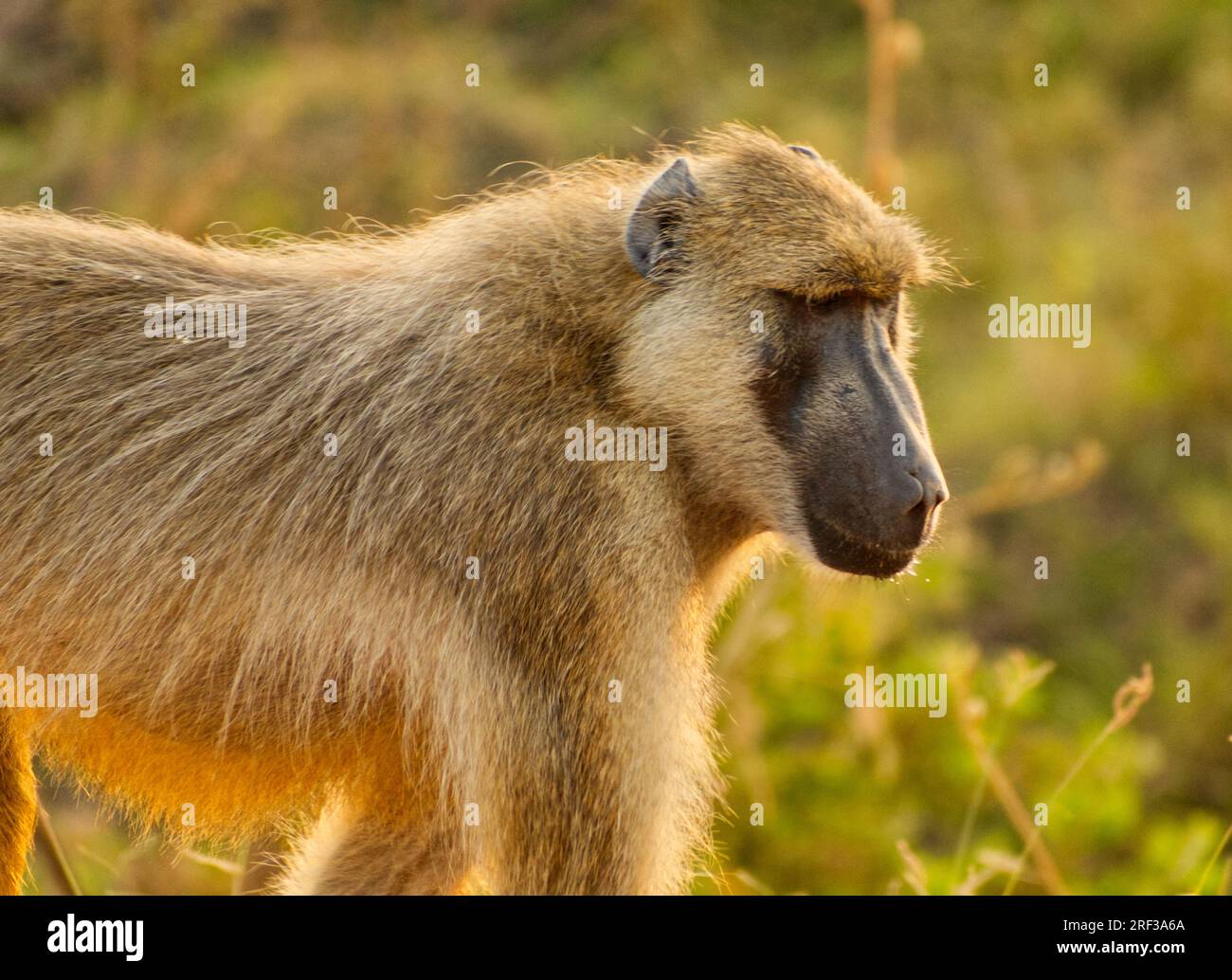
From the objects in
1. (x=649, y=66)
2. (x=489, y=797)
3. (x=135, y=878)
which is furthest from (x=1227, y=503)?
(x=489, y=797)

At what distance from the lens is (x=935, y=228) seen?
1220cm

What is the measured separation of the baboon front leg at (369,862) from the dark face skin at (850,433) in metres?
→ 1.25

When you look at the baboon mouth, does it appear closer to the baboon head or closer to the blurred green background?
the baboon head

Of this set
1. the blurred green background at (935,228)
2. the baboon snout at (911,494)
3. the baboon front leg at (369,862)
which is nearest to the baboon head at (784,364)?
the baboon snout at (911,494)

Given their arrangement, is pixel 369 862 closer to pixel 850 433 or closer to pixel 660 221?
pixel 850 433

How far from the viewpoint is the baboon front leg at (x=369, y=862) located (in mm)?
4062

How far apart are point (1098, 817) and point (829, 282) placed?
3315 millimetres

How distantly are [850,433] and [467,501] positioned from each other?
2.84ft

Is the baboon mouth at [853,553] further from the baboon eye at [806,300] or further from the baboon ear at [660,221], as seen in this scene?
the baboon ear at [660,221]

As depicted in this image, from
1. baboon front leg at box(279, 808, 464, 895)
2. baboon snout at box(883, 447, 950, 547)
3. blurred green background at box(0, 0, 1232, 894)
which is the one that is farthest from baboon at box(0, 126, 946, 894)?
blurred green background at box(0, 0, 1232, 894)

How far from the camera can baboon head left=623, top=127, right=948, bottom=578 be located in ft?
11.8

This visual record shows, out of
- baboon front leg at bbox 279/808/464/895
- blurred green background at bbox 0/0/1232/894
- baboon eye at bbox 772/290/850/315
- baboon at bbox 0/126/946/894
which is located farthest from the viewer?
blurred green background at bbox 0/0/1232/894

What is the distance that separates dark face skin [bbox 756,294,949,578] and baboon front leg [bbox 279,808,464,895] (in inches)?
49.3
